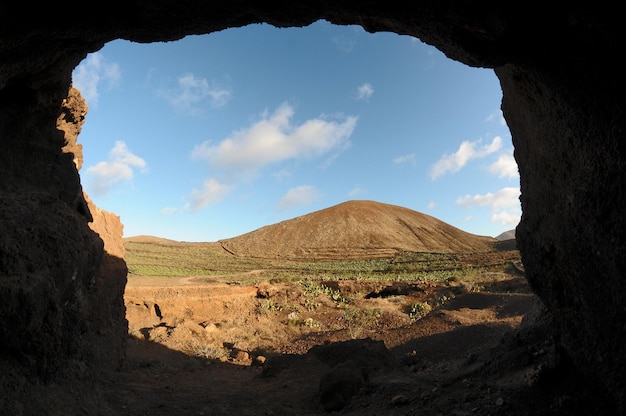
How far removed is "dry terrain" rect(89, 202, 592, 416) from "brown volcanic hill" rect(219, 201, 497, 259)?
30723 millimetres

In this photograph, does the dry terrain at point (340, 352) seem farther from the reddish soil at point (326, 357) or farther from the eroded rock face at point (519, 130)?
the eroded rock face at point (519, 130)

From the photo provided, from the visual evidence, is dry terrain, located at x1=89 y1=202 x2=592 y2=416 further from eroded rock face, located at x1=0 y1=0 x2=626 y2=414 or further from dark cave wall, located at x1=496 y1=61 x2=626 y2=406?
eroded rock face, located at x1=0 y1=0 x2=626 y2=414

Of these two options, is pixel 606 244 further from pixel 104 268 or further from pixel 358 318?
pixel 358 318

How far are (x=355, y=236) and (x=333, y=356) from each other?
57334 mm

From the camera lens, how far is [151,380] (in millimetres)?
9391

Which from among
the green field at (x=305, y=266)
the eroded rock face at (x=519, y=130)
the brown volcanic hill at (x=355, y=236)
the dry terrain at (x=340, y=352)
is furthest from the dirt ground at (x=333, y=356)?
the brown volcanic hill at (x=355, y=236)

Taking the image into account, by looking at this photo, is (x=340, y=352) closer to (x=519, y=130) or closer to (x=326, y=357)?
(x=326, y=357)

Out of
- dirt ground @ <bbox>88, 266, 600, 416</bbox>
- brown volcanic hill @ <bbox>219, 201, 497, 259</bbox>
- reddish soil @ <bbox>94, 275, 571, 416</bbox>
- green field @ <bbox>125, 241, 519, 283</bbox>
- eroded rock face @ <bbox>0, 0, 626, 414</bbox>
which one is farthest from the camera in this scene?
brown volcanic hill @ <bbox>219, 201, 497, 259</bbox>

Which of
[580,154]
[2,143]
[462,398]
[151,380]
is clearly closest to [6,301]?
[2,143]

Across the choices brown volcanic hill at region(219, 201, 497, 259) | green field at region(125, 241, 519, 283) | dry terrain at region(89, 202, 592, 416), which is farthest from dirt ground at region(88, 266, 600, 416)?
brown volcanic hill at region(219, 201, 497, 259)

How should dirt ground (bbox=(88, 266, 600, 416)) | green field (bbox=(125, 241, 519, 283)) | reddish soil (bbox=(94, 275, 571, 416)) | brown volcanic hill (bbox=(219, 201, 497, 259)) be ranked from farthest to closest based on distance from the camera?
brown volcanic hill (bbox=(219, 201, 497, 259)) < green field (bbox=(125, 241, 519, 283)) < reddish soil (bbox=(94, 275, 571, 416)) < dirt ground (bbox=(88, 266, 600, 416))

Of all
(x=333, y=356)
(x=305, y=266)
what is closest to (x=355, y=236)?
(x=305, y=266)

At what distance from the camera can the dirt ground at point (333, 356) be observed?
233 inches

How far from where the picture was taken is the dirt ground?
5.91 meters
